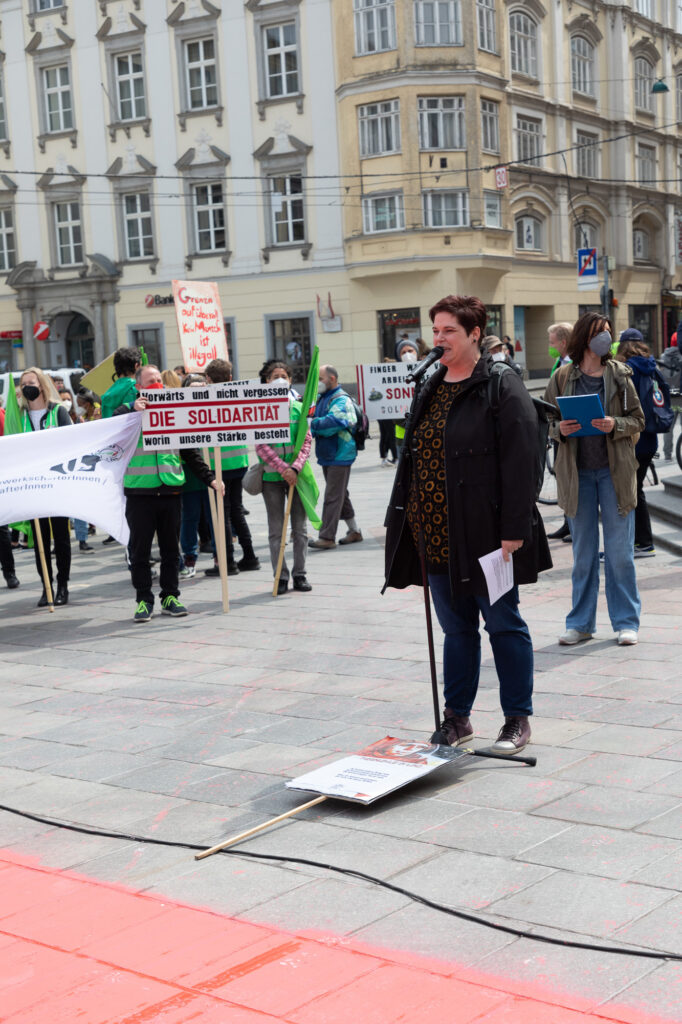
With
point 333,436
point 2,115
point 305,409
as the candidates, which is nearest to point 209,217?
point 2,115

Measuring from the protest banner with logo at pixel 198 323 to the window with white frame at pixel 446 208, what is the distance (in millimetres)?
19106

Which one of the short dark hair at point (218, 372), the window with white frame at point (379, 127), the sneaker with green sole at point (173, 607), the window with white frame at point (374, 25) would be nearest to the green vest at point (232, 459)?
the short dark hair at point (218, 372)

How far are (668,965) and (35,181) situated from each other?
128 ft

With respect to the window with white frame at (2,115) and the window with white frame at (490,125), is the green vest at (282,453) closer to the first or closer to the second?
the window with white frame at (490,125)

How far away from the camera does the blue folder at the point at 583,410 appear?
7.01 m

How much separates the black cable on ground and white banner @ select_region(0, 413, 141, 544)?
Result: 4515 millimetres

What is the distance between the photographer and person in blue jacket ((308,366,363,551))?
11.7m

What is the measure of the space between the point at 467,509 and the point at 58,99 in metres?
36.7

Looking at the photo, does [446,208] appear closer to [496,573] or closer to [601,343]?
[601,343]

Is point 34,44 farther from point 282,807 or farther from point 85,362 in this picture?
point 282,807

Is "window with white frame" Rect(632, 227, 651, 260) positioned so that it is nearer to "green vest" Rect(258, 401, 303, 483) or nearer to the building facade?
the building facade

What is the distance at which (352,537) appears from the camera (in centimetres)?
1241

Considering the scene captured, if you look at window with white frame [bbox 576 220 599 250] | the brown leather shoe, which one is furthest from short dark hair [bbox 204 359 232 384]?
window with white frame [bbox 576 220 599 250]

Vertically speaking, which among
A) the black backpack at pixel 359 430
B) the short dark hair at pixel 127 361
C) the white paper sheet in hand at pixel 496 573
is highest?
the short dark hair at pixel 127 361
